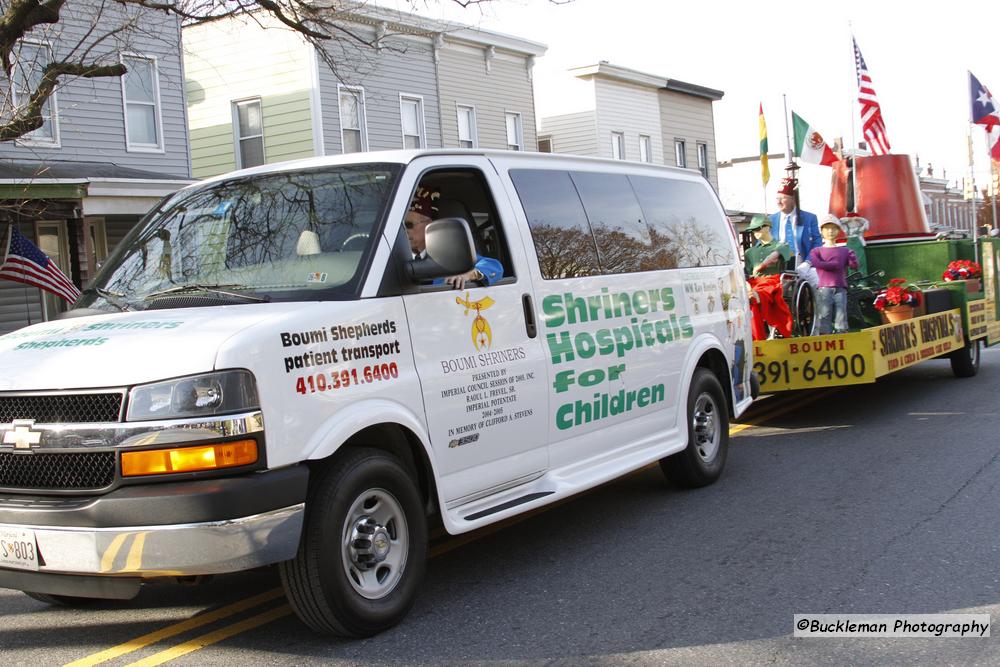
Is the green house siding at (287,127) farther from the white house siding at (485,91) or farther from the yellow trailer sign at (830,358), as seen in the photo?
the yellow trailer sign at (830,358)

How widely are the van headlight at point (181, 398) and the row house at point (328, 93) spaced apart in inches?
752

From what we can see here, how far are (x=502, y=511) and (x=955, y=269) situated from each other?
9.04 metres

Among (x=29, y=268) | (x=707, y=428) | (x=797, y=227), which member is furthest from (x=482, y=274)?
(x=29, y=268)

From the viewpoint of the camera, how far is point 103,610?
17.7 ft

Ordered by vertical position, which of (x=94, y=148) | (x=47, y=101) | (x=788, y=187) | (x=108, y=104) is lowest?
(x=788, y=187)

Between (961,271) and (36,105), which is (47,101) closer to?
(36,105)

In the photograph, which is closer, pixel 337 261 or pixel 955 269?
pixel 337 261

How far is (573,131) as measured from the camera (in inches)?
1320

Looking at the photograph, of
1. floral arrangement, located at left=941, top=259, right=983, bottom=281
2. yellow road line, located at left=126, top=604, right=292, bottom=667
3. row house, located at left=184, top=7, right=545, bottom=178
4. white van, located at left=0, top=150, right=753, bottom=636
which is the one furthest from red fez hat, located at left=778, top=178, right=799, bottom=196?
row house, located at left=184, top=7, right=545, bottom=178

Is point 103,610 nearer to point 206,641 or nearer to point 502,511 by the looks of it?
point 206,641

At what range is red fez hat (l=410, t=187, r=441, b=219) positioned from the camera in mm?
5496

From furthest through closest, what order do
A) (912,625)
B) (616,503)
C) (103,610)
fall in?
(616,503) → (103,610) → (912,625)

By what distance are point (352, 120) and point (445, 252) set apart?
20012 mm

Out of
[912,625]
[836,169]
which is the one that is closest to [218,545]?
[912,625]
